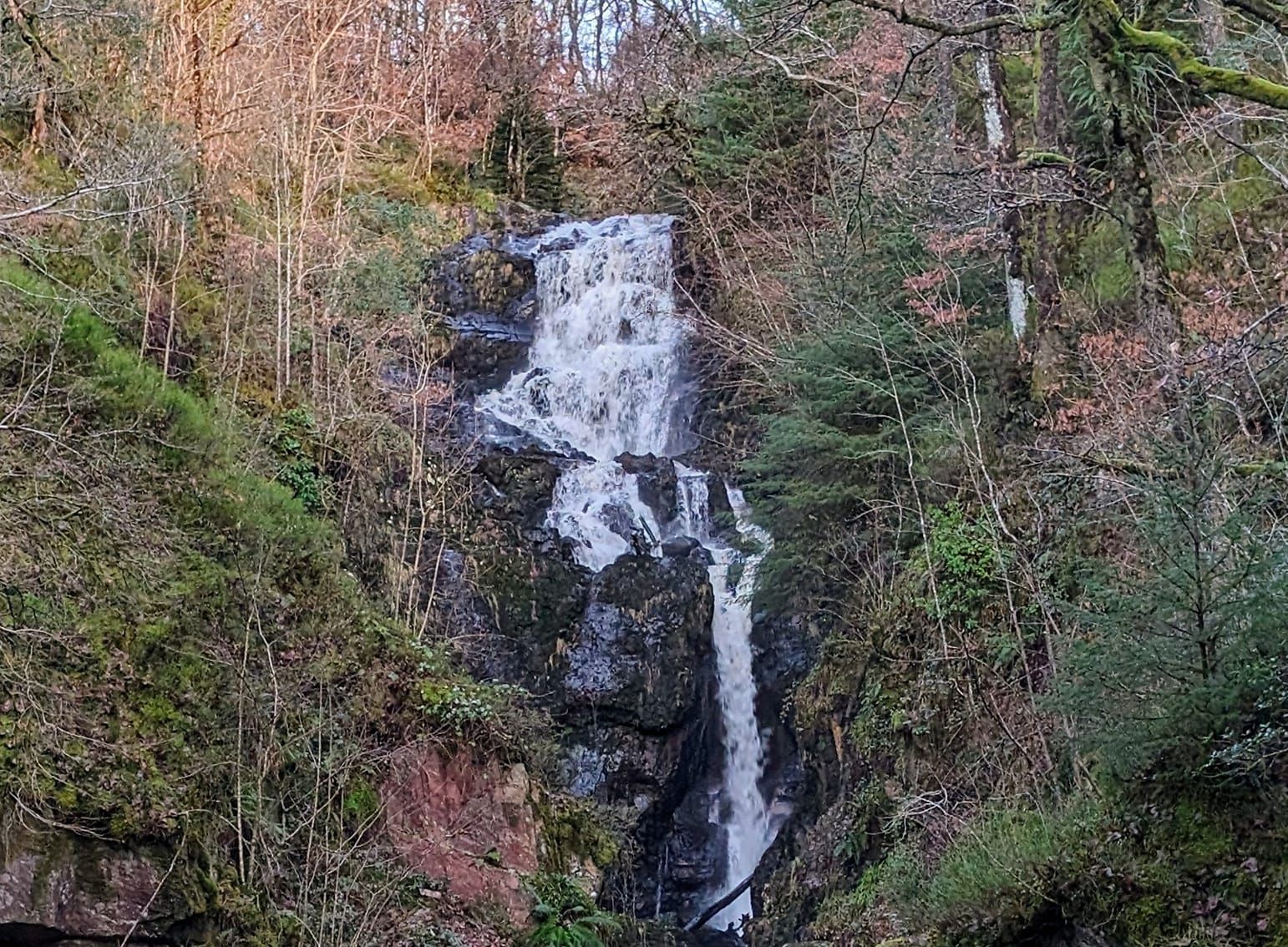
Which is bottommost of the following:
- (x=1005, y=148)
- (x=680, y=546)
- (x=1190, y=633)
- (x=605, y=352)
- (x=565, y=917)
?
(x=565, y=917)

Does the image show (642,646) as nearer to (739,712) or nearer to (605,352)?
(739,712)

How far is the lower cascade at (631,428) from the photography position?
12586 mm

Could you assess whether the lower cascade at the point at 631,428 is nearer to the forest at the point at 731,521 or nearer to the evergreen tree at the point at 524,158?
the forest at the point at 731,521

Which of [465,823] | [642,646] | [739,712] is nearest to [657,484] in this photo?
[642,646]

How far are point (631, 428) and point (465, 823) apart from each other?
8916 mm

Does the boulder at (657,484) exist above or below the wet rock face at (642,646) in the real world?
above

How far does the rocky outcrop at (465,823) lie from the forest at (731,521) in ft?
0.13

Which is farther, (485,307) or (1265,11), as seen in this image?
(485,307)

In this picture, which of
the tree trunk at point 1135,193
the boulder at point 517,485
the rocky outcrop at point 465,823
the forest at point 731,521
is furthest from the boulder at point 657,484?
the tree trunk at point 1135,193

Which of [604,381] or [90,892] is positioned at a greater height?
[604,381]

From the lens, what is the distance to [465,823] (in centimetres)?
747

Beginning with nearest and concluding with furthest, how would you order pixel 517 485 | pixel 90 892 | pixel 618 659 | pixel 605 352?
pixel 90 892 < pixel 618 659 < pixel 517 485 < pixel 605 352

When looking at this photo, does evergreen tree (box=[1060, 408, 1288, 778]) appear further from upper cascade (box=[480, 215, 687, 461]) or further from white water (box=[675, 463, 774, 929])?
upper cascade (box=[480, 215, 687, 461])

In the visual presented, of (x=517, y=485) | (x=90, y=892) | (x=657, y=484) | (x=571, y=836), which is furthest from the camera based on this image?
(x=657, y=484)
